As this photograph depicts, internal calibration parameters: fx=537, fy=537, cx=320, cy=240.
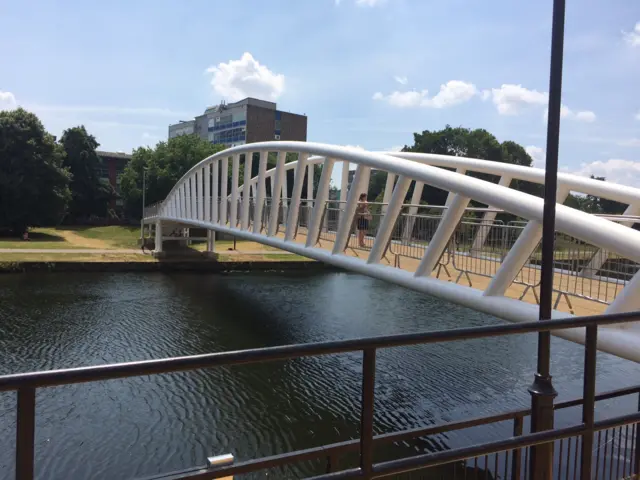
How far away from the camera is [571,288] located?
9.70 m

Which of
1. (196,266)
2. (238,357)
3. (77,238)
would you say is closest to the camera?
(238,357)

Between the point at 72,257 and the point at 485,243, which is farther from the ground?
the point at 485,243

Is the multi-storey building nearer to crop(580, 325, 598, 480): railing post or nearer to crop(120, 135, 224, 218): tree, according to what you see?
crop(120, 135, 224, 218): tree

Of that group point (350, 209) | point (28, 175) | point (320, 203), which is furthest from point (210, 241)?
point (350, 209)

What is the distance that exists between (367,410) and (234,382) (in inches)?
458

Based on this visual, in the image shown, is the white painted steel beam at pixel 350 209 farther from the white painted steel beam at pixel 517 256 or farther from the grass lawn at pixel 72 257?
the grass lawn at pixel 72 257

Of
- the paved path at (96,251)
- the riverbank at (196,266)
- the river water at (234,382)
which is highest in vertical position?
the paved path at (96,251)

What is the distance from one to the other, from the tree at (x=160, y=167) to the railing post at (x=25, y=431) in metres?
53.5

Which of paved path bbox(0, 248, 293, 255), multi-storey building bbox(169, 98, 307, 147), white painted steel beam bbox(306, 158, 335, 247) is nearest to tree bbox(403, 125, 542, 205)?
multi-storey building bbox(169, 98, 307, 147)

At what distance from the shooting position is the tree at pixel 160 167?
53906 millimetres

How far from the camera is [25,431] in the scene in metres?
1.65

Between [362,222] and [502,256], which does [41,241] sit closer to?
[362,222]

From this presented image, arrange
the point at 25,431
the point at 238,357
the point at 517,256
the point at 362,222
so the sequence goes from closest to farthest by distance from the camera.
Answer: the point at 25,431
the point at 238,357
the point at 517,256
the point at 362,222

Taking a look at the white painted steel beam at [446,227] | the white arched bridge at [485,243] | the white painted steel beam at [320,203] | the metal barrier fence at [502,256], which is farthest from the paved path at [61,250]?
the white painted steel beam at [446,227]
